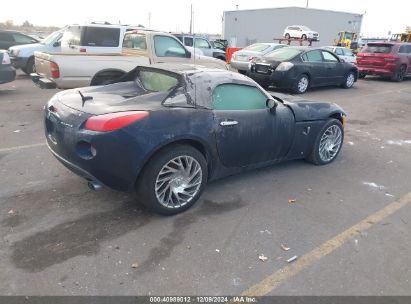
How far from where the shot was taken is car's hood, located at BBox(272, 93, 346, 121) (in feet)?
16.1

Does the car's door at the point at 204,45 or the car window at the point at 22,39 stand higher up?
the car window at the point at 22,39

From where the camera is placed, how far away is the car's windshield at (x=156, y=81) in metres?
4.13

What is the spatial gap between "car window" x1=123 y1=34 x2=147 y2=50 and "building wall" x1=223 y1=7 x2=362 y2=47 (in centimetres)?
3222

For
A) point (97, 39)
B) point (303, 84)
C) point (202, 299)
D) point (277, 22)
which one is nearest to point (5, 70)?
point (97, 39)

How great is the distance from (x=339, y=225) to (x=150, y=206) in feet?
6.32

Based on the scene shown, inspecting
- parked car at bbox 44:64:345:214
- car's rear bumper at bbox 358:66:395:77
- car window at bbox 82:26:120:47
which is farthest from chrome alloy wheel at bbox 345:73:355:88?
parked car at bbox 44:64:345:214

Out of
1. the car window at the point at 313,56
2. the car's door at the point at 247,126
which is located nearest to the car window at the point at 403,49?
the car window at the point at 313,56

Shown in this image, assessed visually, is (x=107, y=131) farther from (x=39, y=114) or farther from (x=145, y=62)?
(x=145, y=62)

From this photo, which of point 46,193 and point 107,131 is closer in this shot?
point 107,131

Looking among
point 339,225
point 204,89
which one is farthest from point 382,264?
point 204,89

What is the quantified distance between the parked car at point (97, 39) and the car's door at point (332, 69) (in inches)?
270

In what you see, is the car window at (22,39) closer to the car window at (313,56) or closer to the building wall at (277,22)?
the car window at (313,56)

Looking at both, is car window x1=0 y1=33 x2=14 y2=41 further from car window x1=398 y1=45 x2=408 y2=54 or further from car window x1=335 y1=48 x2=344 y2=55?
car window x1=398 y1=45 x2=408 y2=54

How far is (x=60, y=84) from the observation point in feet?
25.3
